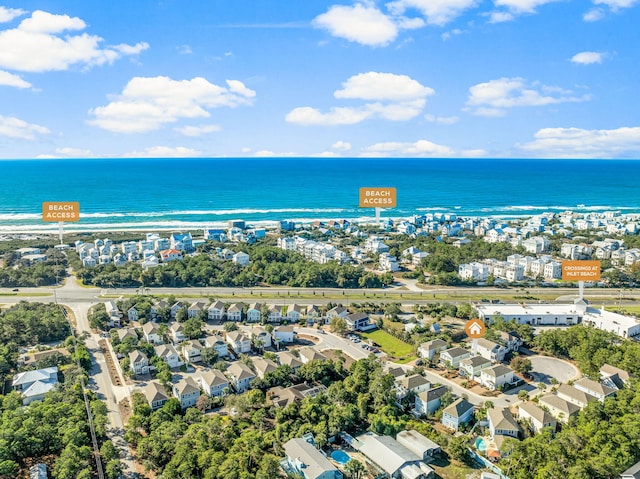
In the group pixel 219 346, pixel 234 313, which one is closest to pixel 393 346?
pixel 219 346

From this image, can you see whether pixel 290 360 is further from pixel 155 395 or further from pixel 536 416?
pixel 536 416

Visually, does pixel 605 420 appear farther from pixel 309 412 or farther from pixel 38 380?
pixel 38 380

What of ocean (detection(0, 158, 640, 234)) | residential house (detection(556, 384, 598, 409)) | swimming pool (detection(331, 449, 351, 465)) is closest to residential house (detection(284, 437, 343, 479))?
swimming pool (detection(331, 449, 351, 465))

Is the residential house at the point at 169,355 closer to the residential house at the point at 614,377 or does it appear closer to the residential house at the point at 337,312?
the residential house at the point at 337,312

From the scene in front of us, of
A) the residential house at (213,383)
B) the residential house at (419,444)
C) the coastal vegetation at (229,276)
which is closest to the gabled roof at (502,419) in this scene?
the residential house at (419,444)

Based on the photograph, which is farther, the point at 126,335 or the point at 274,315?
the point at 274,315
